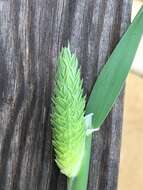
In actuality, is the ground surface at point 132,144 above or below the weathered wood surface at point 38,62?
below

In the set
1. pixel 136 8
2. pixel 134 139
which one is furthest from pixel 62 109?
pixel 134 139

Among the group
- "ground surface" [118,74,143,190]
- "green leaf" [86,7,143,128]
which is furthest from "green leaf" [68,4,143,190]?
"ground surface" [118,74,143,190]

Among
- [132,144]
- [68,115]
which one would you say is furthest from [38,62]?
[132,144]

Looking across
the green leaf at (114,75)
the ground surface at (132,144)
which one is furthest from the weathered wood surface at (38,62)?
the ground surface at (132,144)

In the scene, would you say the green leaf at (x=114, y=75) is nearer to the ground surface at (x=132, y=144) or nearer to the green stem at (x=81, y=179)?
the green stem at (x=81, y=179)

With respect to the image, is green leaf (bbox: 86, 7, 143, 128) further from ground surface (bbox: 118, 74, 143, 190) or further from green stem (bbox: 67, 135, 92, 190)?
ground surface (bbox: 118, 74, 143, 190)

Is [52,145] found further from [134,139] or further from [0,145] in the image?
[134,139]

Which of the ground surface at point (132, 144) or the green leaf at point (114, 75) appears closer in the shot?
the green leaf at point (114, 75)
